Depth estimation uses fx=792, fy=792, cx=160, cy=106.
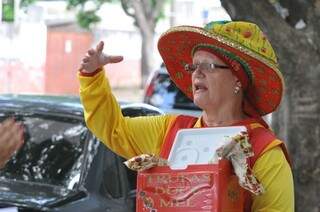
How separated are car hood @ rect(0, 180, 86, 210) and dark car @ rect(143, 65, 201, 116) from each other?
21.1 feet

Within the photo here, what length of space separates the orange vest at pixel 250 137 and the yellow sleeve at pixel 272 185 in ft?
0.07

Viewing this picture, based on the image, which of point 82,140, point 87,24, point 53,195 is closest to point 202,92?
point 53,195

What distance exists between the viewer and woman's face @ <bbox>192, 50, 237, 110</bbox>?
2.87 metres

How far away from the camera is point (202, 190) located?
8.36 ft

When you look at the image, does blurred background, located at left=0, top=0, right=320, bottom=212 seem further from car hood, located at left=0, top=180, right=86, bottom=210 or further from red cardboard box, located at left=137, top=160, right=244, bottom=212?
red cardboard box, located at left=137, top=160, right=244, bottom=212

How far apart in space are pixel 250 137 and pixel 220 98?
200mm

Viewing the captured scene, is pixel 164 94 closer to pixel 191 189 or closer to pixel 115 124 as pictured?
pixel 115 124

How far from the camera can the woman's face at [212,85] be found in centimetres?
287

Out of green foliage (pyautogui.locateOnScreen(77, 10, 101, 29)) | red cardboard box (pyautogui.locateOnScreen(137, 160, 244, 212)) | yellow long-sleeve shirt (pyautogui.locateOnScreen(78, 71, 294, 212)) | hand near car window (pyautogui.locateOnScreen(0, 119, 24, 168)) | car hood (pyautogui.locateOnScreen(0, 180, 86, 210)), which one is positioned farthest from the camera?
green foliage (pyautogui.locateOnScreen(77, 10, 101, 29))

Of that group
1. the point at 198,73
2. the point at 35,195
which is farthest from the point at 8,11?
the point at 198,73

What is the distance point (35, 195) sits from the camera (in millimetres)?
4367

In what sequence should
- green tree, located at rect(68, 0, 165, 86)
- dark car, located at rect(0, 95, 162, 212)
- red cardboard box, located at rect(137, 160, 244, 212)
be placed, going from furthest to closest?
green tree, located at rect(68, 0, 165, 86)
dark car, located at rect(0, 95, 162, 212)
red cardboard box, located at rect(137, 160, 244, 212)

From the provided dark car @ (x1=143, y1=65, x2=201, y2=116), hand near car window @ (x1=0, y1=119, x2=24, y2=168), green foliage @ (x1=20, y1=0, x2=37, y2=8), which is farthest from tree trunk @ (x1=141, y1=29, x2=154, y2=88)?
hand near car window @ (x1=0, y1=119, x2=24, y2=168)

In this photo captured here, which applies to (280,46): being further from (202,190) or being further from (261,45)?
→ (202,190)
